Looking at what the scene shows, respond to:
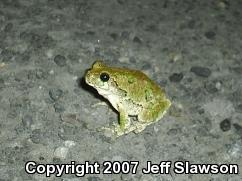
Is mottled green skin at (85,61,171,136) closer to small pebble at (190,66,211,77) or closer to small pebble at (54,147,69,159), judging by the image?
small pebble at (54,147,69,159)

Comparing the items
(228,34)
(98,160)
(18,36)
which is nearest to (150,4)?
(228,34)

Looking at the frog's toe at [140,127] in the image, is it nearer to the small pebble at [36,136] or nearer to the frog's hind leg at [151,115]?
the frog's hind leg at [151,115]

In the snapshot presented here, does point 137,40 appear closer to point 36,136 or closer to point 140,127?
point 140,127

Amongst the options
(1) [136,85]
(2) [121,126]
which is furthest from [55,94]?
(1) [136,85]

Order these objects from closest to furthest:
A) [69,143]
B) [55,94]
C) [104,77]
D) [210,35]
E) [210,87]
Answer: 1. [104,77]
2. [69,143]
3. [55,94]
4. [210,87]
5. [210,35]

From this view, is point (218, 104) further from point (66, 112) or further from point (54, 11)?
point (54, 11)

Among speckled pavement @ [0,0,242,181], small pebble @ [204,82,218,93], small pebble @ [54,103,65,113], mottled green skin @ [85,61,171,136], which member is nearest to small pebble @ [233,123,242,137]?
speckled pavement @ [0,0,242,181]

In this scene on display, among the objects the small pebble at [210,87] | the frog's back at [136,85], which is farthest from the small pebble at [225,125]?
the frog's back at [136,85]

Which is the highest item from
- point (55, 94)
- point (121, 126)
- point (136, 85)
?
point (136, 85)

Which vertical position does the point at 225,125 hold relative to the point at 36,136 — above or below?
above
